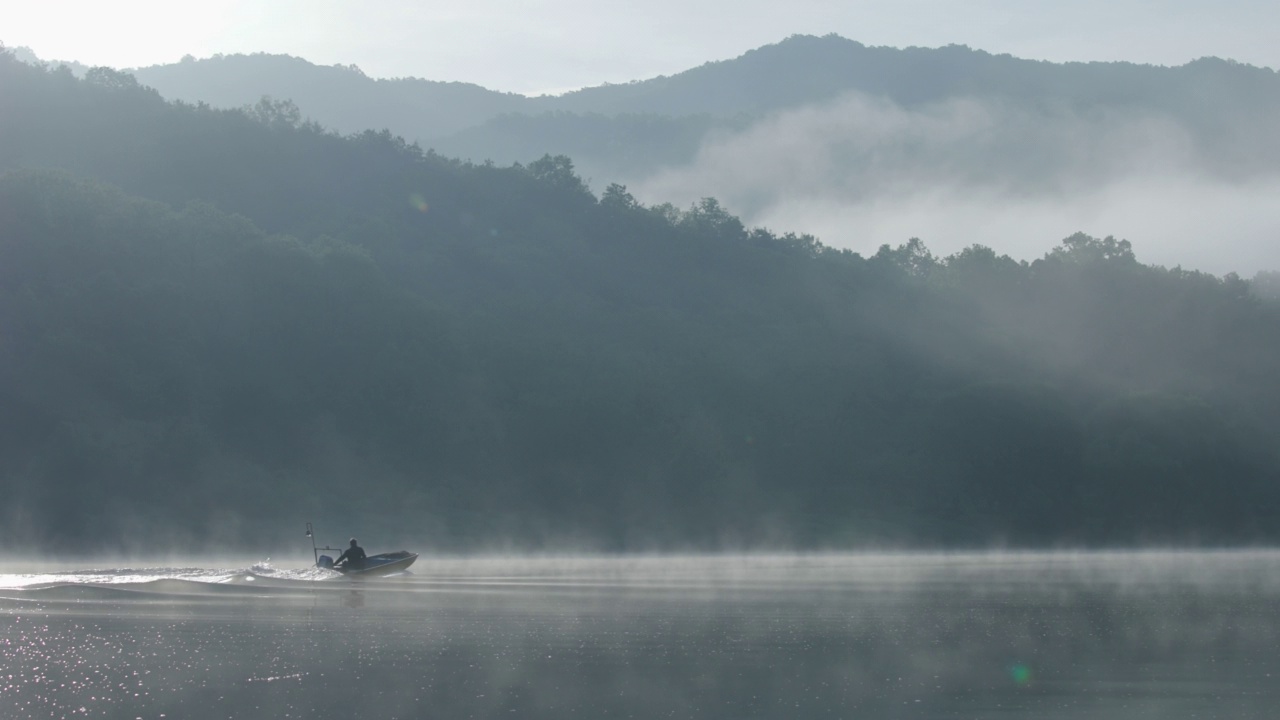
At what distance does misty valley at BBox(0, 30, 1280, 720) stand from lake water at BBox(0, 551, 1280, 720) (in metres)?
0.18

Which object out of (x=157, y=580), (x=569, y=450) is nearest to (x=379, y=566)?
(x=157, y=580)

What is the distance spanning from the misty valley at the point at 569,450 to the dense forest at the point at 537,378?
280 mm

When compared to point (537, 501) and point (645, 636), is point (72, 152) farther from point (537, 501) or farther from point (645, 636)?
point (645, 636)

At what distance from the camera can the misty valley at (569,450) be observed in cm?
2620

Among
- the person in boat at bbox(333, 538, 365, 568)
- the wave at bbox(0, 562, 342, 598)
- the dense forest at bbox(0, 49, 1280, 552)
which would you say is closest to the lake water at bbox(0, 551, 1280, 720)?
the wave at bbox(0, 562, 342, 598)

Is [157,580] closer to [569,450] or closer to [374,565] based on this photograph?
[374,565]

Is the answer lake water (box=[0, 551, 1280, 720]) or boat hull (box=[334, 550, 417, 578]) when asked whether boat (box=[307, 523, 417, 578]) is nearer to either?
boat hull (box=[334, 550, 417, 578])

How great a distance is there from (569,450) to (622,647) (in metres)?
51.8

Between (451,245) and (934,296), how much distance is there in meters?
39.2

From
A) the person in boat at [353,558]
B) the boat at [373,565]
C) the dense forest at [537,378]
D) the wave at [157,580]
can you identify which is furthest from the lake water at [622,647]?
the dense forest at [537,378]

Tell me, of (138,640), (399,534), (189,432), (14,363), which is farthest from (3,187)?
(138,640)

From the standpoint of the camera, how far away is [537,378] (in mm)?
86000

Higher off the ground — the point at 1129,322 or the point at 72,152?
the point at 72,152

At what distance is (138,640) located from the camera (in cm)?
2853
